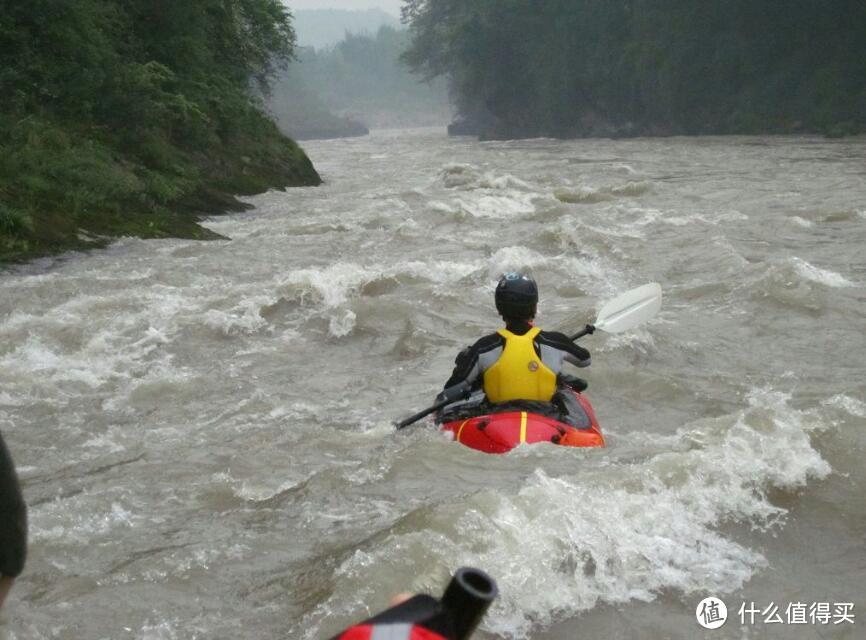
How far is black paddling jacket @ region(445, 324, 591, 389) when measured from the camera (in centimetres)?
548

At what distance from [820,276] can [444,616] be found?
924 cm

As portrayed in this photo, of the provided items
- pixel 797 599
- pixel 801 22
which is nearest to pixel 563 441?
pixel 797 599

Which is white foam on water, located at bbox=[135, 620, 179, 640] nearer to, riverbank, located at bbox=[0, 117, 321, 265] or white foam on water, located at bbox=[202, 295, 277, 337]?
white foam on water, located at bbox=[202, 295, 277, 337]

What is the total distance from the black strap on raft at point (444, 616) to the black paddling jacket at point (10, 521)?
614 mm

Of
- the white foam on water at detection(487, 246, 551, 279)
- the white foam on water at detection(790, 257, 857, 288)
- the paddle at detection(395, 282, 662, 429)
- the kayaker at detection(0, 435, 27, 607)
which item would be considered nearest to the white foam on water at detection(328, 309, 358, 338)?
the white foam on water at detection(487, 246, 551, 279)

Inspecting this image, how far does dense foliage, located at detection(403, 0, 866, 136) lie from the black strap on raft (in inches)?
1418

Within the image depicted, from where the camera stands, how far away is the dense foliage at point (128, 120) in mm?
12430

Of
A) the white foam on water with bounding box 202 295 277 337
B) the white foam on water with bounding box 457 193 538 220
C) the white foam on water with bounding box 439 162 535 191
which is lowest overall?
the white foam on water with bounding box 439 162 535 191

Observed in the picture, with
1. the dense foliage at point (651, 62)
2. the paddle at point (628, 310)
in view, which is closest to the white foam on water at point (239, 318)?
the paddle at point (628, 310)

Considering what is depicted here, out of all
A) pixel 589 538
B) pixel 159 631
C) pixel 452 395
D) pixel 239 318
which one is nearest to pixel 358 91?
pixel 239 318

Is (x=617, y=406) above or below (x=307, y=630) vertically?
Answer: below

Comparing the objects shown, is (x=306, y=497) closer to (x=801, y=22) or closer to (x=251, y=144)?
(x=251, y=144)

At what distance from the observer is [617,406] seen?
269 inches

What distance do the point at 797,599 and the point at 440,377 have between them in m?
3.88
